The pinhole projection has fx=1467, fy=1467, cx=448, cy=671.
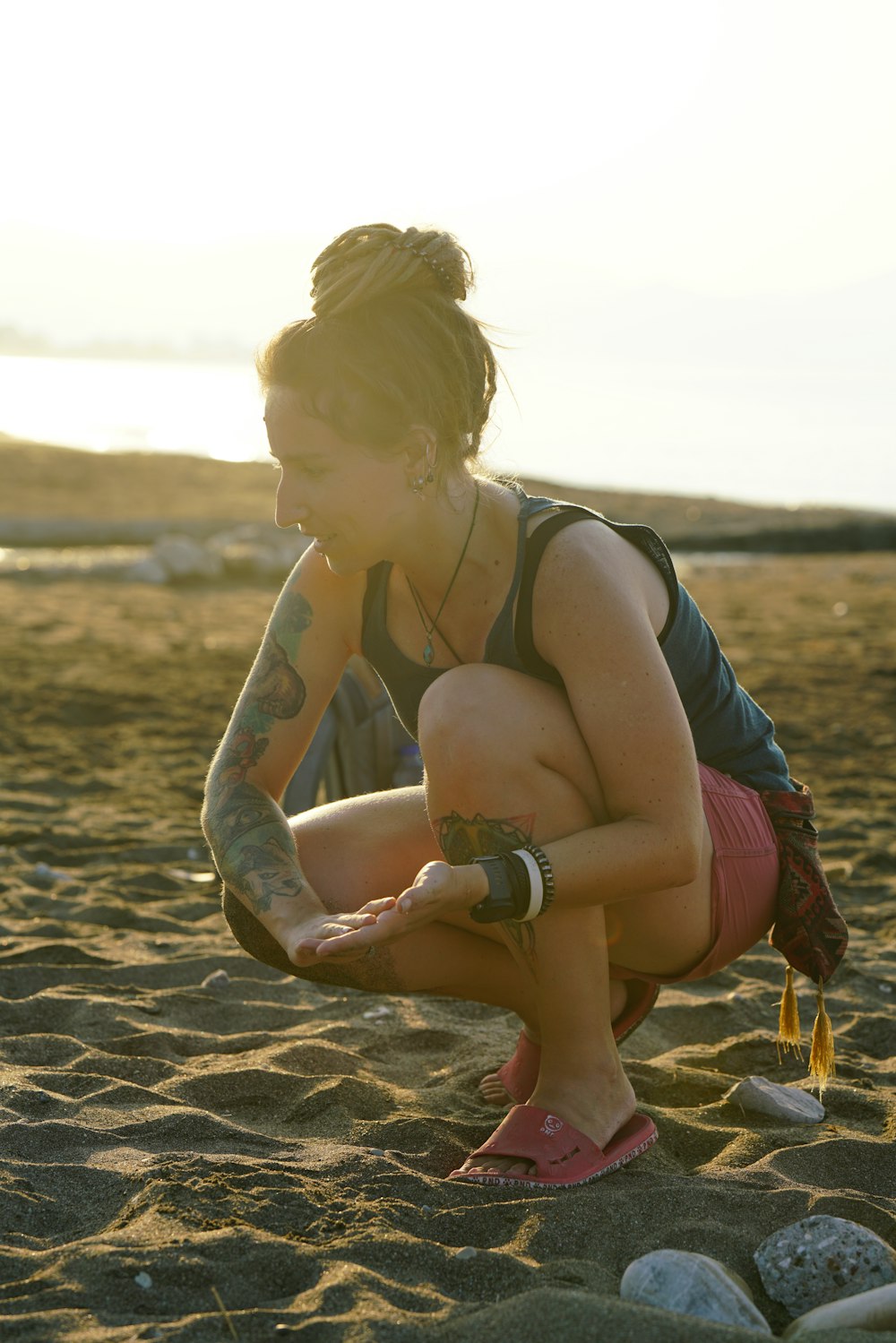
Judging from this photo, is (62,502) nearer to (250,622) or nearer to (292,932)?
(250,622)

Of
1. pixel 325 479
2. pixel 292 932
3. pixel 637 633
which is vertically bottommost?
pixel 292 932

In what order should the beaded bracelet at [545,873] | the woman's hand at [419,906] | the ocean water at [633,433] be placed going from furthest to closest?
the ocean water at [633,433], the beaded bracelet at [545,873], the woman's hand at [419,906]

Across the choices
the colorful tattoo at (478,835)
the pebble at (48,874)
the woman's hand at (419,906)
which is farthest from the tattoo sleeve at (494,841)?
the pebble at (48,874)

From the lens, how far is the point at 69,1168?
89.9 inches

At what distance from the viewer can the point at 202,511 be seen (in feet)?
48.6

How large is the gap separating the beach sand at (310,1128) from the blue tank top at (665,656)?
0.66m

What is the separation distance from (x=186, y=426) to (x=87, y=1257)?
1330 inches

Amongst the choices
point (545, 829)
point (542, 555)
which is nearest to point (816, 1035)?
point (545, 829)

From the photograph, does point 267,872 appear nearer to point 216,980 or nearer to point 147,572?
point 216,980

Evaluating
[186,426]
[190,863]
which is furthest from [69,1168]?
[186,426]

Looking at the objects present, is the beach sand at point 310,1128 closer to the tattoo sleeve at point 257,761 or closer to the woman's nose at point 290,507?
the tattoo sleeve at point 257,761

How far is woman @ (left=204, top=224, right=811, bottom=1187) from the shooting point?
7.70 ft

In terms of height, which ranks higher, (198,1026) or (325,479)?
(325,479)

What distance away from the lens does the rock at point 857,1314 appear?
187 cm
